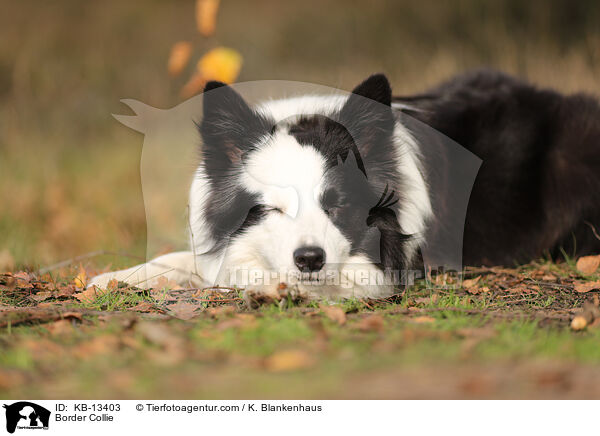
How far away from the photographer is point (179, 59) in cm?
1058

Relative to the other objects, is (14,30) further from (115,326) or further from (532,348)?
(532,348)

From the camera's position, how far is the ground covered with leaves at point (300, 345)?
88.5 inches

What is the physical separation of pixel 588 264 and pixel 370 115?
2.20 m

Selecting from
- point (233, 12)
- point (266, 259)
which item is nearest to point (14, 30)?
point (233, 12)

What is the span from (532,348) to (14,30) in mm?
10587

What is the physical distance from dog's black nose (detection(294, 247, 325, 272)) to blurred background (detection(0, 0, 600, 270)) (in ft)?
12.6

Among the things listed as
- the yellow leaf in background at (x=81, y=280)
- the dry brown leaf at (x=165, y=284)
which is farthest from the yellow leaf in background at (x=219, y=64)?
the dry brown leaf at (x=165, y=284)

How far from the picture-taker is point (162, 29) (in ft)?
40.0

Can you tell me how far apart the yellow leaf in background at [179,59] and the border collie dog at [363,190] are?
6726 mm

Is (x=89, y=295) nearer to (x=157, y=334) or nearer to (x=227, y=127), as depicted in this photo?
(x=157, y=334)

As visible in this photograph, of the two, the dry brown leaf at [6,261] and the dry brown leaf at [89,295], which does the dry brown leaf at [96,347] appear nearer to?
the dry brown leaf at [89,295]

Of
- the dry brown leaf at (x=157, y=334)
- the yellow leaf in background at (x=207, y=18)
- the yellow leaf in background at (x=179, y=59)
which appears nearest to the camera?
the dry brown leaf at (x=157, y=334)

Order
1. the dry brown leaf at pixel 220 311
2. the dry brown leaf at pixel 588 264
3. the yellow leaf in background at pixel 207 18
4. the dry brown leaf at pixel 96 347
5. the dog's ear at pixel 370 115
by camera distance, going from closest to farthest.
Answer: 1. the dry brown leaf at pixel 96 347
2. the dry brown leaf at pixel 220 311
3. the dog's ear at pixel 370 115
4. the dry brown leaf at pixel 588 264
5. the yellow leaf in background at pixel 207 18
